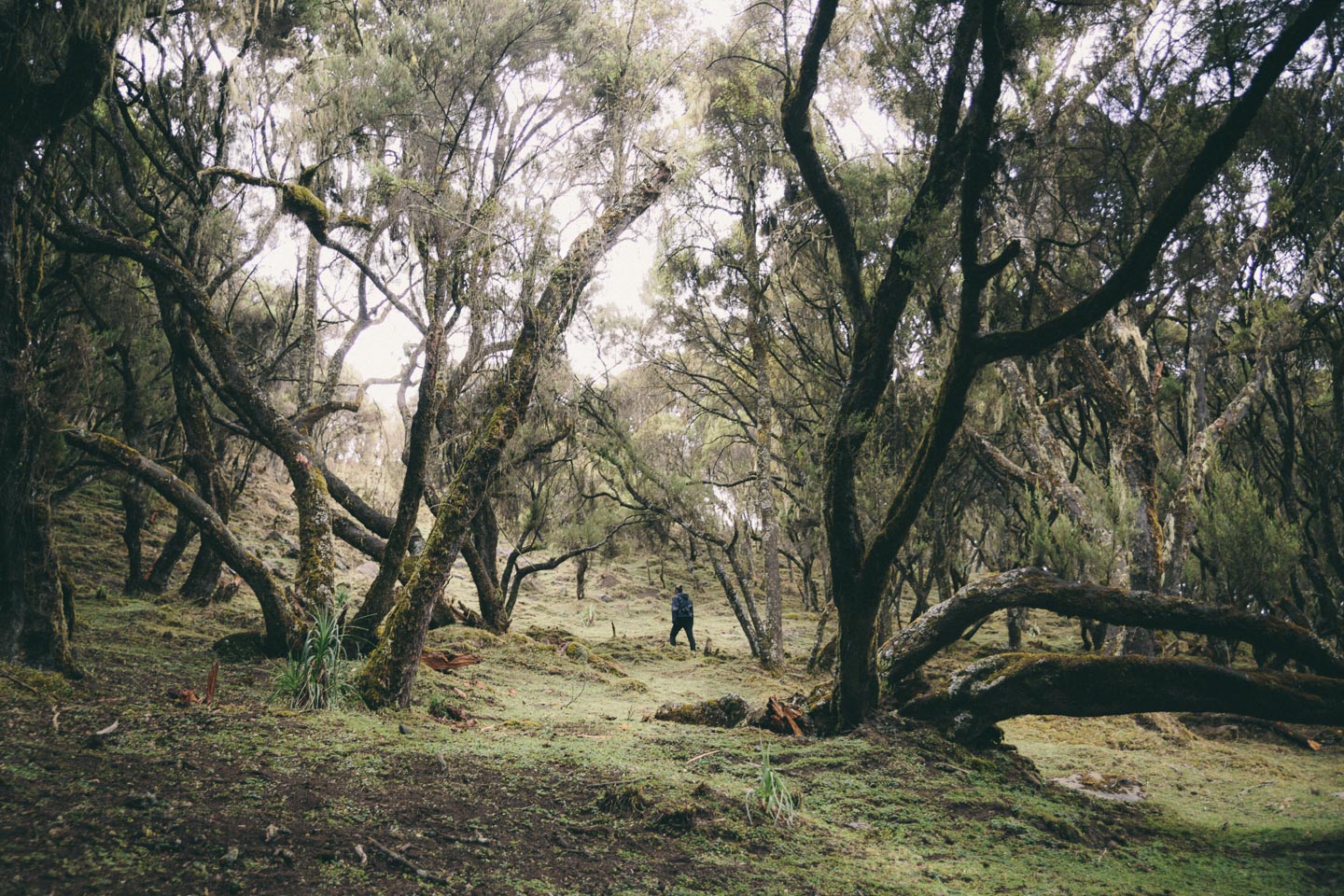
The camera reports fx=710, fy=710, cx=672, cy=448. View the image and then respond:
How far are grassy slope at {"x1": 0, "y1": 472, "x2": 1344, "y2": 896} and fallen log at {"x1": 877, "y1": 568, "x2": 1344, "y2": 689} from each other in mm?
726

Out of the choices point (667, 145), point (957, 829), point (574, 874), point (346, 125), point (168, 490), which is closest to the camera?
point (574, 874)

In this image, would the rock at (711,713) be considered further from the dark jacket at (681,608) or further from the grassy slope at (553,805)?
the dark jacket at (681,608)

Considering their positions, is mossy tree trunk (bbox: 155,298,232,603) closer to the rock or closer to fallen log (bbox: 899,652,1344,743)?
the rock

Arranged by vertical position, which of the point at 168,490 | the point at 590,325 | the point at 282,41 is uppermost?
the point at 282,41

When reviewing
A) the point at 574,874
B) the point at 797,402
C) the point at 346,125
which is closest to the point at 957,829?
the point at 574,874

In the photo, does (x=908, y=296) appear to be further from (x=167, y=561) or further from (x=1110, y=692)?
(x=167, y=561)

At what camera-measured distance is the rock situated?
684 cm

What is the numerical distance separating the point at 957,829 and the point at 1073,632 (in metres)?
14.7

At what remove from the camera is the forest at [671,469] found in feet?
12.3

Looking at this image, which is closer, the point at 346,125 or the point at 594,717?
the point at 594,717

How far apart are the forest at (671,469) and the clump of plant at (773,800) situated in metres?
0.05

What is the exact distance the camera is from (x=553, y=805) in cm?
383

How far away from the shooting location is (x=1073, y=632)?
54.7 feet

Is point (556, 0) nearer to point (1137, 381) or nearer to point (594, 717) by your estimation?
point (594, 717)
